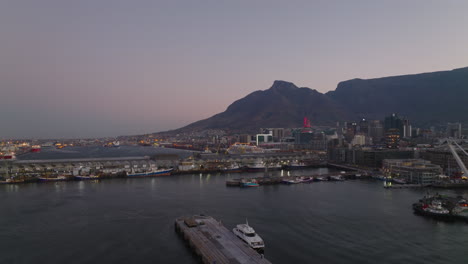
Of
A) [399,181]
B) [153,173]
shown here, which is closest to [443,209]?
[399,181]

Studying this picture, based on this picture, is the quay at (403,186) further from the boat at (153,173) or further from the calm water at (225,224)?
the boat at (153,173)

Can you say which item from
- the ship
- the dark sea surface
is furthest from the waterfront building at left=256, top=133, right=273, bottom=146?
the ship

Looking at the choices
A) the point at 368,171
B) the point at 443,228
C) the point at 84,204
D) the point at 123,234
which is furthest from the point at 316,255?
the point at 368,171

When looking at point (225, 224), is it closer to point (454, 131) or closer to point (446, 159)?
point (446, 159)

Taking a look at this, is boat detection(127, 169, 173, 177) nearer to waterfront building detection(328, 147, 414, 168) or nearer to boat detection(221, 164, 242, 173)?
boat detection(221, 164, 242, 173)

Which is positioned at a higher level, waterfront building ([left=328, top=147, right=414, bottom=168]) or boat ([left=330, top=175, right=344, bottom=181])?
waterfront building ([left=328, top=147, right=414, bottom=168])

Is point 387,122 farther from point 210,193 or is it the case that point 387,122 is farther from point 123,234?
point 123,234

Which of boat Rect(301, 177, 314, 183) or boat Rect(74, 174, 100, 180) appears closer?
boat Rect(301, 177, 314, 183)
